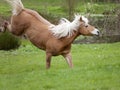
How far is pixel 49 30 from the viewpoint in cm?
1446

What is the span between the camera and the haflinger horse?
Answer: 14.1 metres

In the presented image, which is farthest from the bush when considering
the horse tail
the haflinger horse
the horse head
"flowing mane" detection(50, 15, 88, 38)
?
the horse head

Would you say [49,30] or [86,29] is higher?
[86,29]

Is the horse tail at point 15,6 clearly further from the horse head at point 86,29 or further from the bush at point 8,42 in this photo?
the bush at point 8,42

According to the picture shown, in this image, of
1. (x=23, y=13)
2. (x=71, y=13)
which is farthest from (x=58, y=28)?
(x=71, y=13)

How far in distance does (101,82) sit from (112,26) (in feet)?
62.8

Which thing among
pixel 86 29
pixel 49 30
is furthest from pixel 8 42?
pixel 86 29

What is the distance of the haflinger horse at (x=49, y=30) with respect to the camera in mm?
14070

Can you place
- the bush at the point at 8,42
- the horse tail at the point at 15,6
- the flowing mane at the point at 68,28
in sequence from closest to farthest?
the flowing mane at the point at 68,28 → the horse tail at the point at 15,6 → the bush at the point at 8,42

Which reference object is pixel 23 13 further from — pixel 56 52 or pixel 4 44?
pixel 4 44

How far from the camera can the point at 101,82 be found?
10.2 metres

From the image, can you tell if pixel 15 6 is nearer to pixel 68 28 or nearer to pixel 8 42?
pixel 68 28

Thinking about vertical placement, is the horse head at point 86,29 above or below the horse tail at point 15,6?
below

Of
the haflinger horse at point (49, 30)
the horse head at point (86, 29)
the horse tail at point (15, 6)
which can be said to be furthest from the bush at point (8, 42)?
the horse head at point (86, 29)
